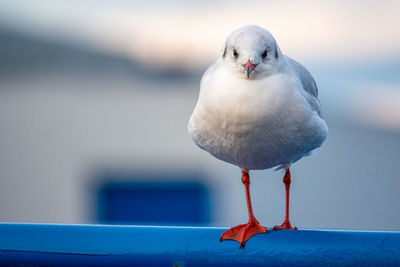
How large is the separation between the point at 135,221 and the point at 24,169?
6.30 feet

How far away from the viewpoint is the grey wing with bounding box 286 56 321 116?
3.05 metres

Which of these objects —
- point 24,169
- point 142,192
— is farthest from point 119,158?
point 24,169

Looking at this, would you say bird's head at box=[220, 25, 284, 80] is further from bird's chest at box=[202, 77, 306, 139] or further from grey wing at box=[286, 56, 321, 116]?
grey wing at box=[286, 56, 321, 116]

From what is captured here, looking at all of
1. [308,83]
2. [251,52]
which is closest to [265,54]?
[251,52]

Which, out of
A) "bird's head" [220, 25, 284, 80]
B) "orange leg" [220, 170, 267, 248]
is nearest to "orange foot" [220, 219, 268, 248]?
"orange leg" [220, 170, 267, 248]

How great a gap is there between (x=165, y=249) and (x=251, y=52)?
0.95 m

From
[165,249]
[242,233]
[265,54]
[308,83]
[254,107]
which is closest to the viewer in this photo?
[165,249]

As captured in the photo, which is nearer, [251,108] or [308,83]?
[251,108]

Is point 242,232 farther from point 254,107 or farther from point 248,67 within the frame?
point 248,67

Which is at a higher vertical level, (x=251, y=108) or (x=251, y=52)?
(x=251, y=52)

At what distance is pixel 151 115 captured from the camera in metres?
9.99

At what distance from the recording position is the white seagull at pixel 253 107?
270 cm

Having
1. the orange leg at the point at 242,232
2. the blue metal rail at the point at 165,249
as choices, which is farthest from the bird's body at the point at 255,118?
the blue metal rail at the point at 165,249

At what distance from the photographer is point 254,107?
8.83 feet
